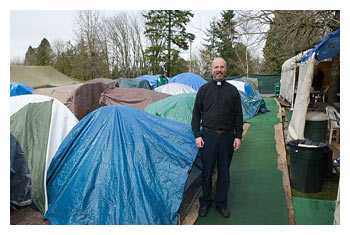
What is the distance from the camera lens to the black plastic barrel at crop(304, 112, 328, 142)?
5762 millimetres

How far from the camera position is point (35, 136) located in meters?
3.47

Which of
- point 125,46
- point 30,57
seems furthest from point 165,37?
point 30,57

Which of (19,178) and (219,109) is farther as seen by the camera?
(219,109)

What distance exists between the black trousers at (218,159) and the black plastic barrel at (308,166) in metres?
1.28

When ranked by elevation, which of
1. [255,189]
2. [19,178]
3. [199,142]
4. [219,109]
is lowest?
[255,189]

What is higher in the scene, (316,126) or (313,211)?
(316,126)

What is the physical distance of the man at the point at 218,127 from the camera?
310cm

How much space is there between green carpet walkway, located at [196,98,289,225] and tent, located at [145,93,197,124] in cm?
138

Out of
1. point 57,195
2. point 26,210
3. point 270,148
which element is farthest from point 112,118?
point 270,148

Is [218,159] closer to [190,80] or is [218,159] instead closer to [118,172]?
[118,172]

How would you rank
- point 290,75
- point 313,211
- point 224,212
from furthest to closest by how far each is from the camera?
point 290,75, point 313,211, point 224,212

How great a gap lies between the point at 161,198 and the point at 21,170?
5.32 ft

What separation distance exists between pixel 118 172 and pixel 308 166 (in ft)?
8.77

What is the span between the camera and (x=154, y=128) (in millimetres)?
3396
